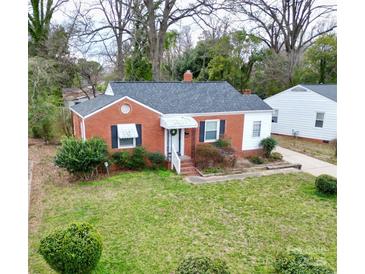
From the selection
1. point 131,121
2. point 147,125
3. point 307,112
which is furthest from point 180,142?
point 307,112

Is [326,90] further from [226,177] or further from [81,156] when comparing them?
[81,156]

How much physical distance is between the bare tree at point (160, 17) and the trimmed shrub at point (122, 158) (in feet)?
40.9

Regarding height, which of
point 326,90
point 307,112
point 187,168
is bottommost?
point 187,168

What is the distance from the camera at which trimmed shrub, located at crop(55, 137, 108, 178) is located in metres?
12.0

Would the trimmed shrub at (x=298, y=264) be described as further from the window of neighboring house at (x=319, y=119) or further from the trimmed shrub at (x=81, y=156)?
the window of neighboring house at (x=319, y=119)

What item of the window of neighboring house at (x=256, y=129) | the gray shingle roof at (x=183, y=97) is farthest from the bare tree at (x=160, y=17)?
the window of neighboring house at (x=256, y=129)

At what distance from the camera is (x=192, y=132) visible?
601 inches

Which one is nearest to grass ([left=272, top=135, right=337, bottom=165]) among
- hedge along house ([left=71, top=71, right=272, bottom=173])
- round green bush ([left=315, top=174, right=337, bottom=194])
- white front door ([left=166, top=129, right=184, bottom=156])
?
hedge along house ([left=71, top=71, right=272, bottom=173])

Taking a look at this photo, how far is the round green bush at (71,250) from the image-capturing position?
17.8ft

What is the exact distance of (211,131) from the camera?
1583 cm

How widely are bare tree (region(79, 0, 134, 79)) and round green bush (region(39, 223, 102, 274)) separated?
→ 19.8m

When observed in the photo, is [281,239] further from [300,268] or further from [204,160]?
[204,160]

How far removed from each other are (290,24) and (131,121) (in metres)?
25.0
